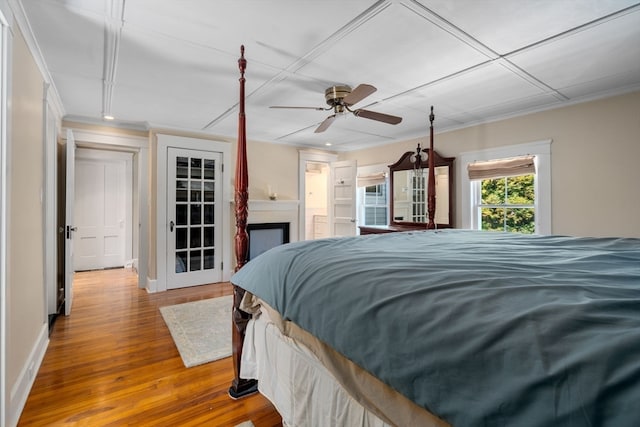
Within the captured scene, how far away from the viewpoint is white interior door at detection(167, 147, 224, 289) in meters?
4.23

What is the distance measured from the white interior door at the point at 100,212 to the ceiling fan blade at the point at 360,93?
4.75 m

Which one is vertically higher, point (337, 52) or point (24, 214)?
point (337, 52)

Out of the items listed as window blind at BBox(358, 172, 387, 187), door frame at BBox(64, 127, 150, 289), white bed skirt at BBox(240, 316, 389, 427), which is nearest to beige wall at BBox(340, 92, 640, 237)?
window blind at BBox(358, 172, 387, 187)

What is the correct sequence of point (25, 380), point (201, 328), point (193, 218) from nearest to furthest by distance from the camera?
1. point (25, 380)
2. point (201, 328)
3. point (193, 218)

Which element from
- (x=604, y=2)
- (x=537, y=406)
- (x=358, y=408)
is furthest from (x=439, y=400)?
(x=604, y=2)

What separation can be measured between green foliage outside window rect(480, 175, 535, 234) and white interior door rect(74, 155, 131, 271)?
5932 millimetres

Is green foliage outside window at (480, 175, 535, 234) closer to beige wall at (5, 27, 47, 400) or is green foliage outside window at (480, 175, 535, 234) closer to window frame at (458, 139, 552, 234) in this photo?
window frame at (458, 139, 552, 234)

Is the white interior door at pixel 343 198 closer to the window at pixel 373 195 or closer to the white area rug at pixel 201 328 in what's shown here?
the window at pixel 373 195

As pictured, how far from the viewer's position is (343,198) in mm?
5434

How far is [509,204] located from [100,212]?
259 inches

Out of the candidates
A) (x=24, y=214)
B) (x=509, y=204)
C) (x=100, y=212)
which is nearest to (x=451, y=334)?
(x=24, y=214)

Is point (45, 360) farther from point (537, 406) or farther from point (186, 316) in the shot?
point (537, 406)

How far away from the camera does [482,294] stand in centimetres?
84

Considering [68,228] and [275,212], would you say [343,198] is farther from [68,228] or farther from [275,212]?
[68,228]
